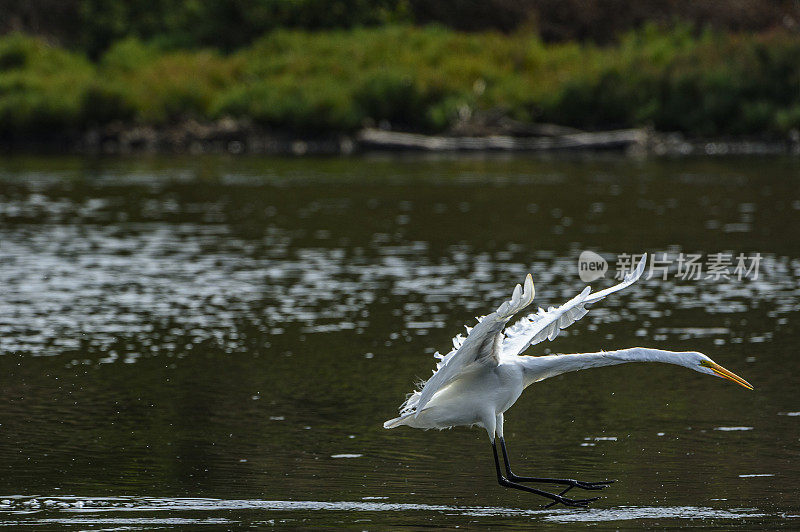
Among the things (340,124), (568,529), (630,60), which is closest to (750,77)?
(630,60)

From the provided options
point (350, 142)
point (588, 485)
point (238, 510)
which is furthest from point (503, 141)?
point (238, 510)

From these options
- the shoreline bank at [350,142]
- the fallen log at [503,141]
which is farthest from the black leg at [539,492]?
the fallen log at [503,141]

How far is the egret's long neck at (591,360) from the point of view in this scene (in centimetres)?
895

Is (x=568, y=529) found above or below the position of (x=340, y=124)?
above

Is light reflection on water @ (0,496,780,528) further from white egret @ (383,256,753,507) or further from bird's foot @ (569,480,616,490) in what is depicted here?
white egret @ (383,256,753,507)

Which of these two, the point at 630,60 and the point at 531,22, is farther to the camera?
the point at 531,22

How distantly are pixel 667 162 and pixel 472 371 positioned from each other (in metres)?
30.2

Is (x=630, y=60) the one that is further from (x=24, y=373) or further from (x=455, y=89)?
(x=24, y=373)

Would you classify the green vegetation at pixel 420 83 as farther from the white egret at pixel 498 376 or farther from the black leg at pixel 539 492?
the black leg at pixel 539 492

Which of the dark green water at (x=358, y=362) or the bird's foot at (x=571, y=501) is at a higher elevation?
the bird's foot at (x=571, y=501)

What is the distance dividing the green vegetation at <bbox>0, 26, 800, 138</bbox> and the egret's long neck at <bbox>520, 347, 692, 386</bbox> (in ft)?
114

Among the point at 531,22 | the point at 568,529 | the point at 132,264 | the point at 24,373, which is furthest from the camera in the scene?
the point at 531,22

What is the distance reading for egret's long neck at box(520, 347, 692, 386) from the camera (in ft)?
29.4

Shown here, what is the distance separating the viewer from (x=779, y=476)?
10.0 metres
